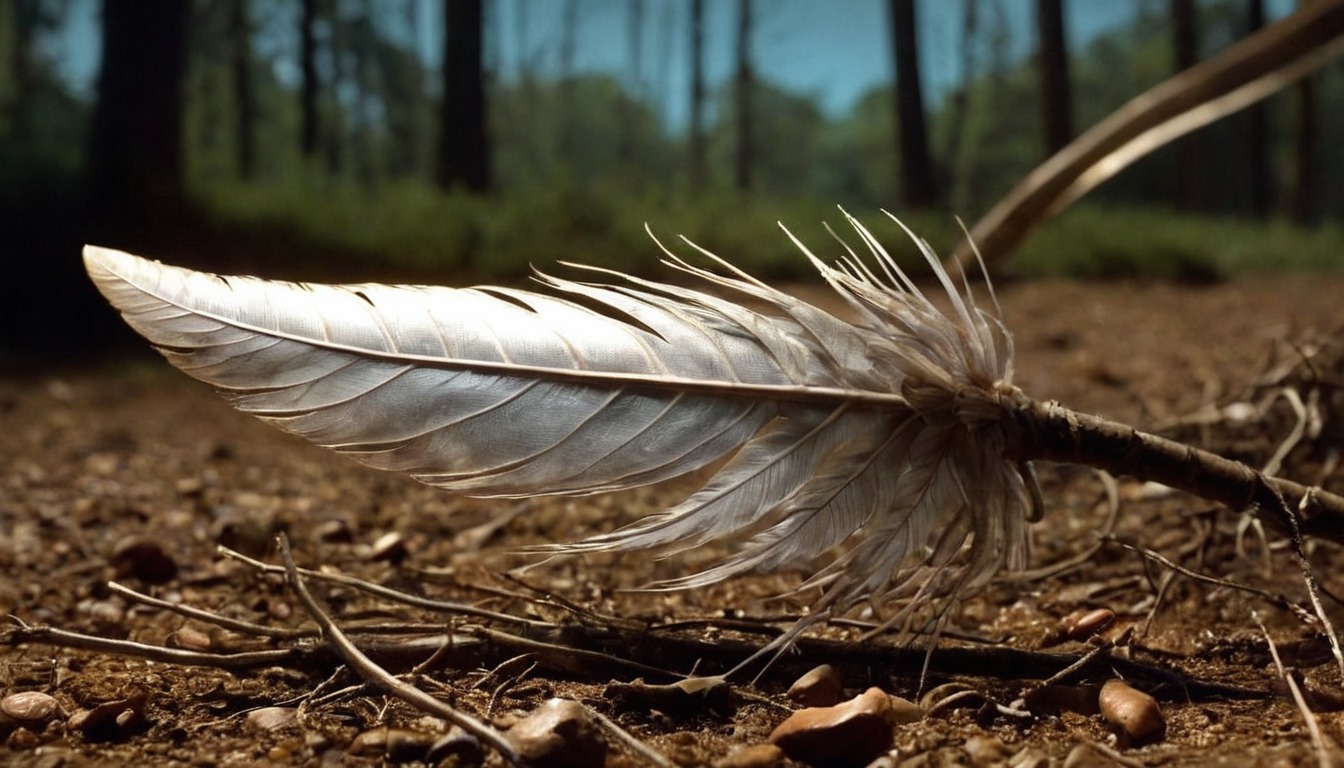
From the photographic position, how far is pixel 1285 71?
2.19 meters

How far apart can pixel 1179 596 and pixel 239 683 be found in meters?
1.24

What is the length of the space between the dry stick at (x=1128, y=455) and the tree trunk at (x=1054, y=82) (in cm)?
382

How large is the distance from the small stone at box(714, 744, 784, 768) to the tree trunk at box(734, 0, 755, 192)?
5045 millimetres

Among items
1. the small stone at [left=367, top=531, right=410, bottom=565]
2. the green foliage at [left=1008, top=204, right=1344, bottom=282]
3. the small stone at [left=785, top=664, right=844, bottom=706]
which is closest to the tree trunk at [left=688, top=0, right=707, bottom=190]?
the green foliage at [left=1008, top=204, right=1344, bottom=282]

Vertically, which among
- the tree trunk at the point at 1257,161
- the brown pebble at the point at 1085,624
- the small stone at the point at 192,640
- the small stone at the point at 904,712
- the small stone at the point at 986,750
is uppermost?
the tree trunk at the point at 1257,161

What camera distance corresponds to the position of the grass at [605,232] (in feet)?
15.2

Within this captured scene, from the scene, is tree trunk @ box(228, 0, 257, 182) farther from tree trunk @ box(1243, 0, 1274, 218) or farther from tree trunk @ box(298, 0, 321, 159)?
tree trunk @ box(1243, 0, 1274, 218)

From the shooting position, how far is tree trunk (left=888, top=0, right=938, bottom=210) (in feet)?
12.0

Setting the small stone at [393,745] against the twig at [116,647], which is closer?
the small stone at [393,745]

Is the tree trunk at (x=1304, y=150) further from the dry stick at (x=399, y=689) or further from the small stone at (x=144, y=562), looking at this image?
A: the dry stick at (x=399, y=689)

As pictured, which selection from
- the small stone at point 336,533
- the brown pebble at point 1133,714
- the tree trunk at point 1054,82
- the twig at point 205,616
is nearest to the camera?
the brown pebble at point 1133,714

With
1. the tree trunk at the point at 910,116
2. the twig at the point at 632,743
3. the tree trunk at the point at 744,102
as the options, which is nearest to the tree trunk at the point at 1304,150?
the tree trunk at the point at 744,102

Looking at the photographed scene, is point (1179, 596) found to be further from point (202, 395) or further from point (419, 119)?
point (419, 119)

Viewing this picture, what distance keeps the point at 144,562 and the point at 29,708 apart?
66 centimetres
